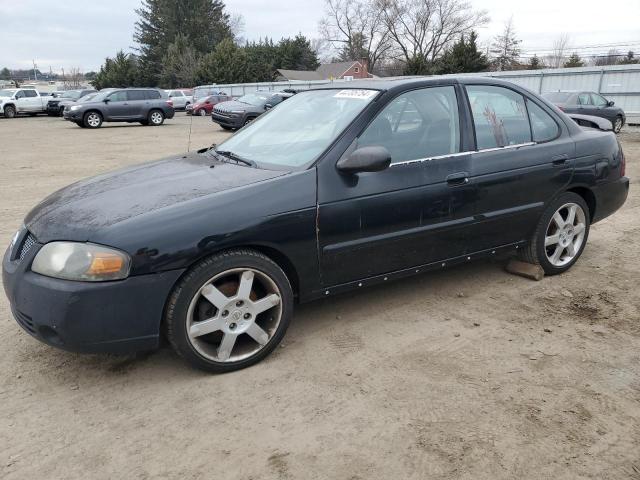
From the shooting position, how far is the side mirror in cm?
328

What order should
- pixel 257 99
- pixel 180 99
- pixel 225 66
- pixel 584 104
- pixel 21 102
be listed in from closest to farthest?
pixel 584 104
pixel 257 99
pixel 21 102
pixel 180 99
pixel 225 66

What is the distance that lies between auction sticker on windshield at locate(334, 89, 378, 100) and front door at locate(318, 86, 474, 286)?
15 centimetres

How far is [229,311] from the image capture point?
10.1 feet

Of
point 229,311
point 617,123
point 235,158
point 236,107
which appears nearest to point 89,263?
point 229,311

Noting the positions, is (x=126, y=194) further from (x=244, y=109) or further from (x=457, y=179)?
(x=244, y=109)

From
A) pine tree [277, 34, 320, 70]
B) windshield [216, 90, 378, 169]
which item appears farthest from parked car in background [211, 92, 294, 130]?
pine tree [277, 34, 320, 70]

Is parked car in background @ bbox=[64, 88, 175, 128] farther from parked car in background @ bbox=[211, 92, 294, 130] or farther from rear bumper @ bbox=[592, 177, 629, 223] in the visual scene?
rear bumper @ bbox=[592, 177, 629, 223]

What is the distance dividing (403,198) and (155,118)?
76.3 feet

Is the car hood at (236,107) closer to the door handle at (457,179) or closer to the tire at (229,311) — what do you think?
the door handle at (457,179)

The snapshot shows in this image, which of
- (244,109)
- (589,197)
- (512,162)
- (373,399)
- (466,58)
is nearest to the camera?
(373,399)

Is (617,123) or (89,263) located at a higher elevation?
(617,123)

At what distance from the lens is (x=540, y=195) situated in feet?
14.2

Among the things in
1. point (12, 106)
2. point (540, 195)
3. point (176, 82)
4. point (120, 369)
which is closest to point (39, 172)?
point (120, 369)

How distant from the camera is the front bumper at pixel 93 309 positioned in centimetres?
271
